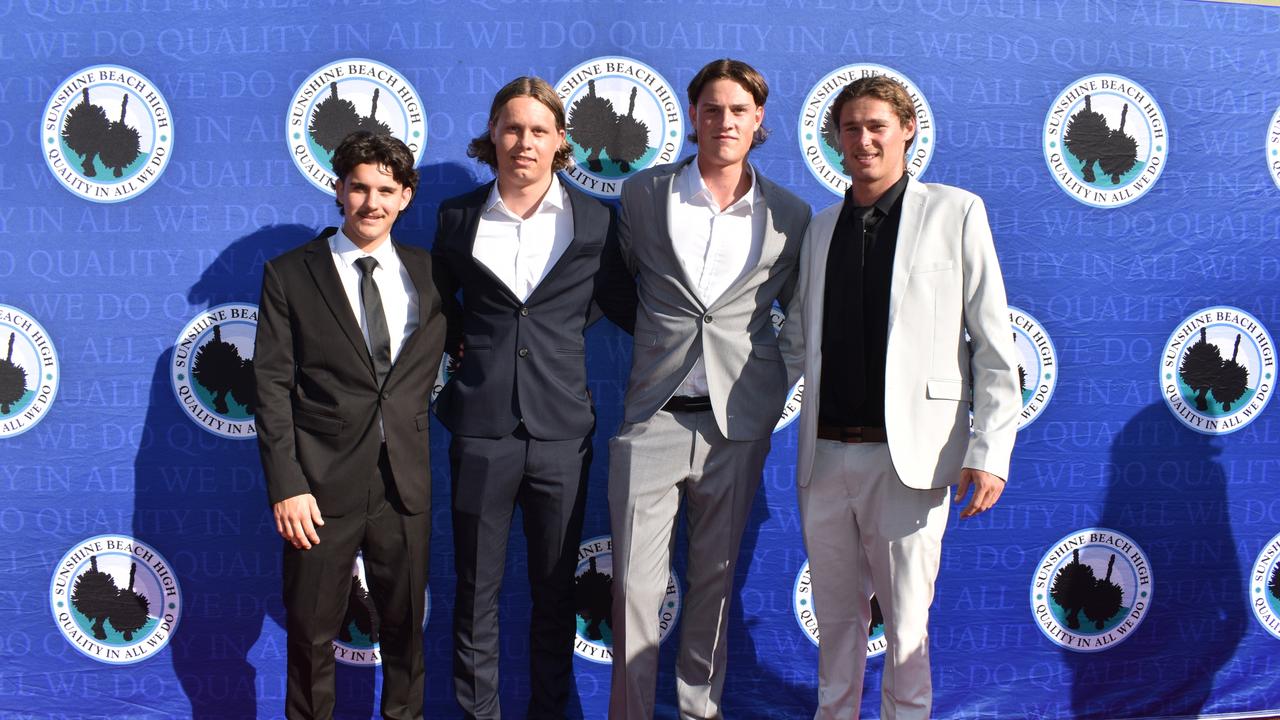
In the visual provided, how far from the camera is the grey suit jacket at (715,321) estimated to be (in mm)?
2139

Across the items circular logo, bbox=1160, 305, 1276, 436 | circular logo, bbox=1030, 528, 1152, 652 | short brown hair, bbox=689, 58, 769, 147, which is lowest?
circular logo, bbox=1030, 528, 1152, 652

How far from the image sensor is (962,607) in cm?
284

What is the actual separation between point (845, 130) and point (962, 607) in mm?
1831

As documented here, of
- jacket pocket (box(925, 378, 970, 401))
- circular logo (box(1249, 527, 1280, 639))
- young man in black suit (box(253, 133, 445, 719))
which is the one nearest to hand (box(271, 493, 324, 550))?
young man in black suit (box(253, 133, 445, 719))

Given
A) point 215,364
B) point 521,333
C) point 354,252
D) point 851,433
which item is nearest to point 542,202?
point 521,333

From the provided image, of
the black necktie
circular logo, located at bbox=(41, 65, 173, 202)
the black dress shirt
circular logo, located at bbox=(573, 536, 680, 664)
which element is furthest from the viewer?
circular logo, located at bbox=(573, 536, 680, 664)

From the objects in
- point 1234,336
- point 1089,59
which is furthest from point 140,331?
point 1234,336

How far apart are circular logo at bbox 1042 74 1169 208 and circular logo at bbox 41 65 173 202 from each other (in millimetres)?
3164

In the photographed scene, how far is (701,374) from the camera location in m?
2.18

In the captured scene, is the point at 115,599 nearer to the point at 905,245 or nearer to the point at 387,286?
the point at 387,286

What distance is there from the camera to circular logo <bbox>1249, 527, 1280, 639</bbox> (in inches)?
116

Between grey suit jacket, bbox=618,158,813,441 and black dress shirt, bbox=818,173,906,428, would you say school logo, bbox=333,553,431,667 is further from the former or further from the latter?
black dress shirt, bbox=818,173,906,428

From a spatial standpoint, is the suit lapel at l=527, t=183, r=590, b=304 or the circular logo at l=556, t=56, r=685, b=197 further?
the circular logo at l=556, t=56, r=685, b=197

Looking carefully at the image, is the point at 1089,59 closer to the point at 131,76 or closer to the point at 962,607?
the point at 962,607
